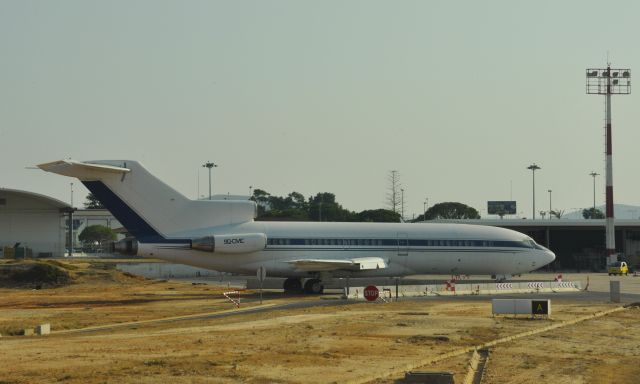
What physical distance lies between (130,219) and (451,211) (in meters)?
124

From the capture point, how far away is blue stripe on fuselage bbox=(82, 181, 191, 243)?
44500mm

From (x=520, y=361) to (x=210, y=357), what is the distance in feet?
26.3

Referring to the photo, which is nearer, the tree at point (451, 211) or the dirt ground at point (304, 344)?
the dirt ground at point (304, 344)

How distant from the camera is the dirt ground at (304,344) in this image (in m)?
20.3

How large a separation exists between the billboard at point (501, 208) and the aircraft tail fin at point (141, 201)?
9303 cm

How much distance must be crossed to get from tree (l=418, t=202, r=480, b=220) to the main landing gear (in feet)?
373

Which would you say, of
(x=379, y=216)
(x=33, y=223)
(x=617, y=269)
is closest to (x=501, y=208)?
(x=379, y=216)

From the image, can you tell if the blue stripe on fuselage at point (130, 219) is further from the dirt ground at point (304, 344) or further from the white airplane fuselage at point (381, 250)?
the dirt ground at point (304, 344)

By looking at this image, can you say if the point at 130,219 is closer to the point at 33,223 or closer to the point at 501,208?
the point at 33,223

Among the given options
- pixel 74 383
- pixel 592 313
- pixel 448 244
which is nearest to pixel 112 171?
pixel 448 244

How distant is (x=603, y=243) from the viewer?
101 meters

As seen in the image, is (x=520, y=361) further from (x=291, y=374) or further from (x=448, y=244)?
(x=448, y=244)

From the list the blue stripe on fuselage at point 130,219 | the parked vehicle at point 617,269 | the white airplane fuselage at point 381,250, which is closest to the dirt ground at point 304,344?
the blue stripe on fuselage at point 130,219

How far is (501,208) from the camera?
134250 millimetres
